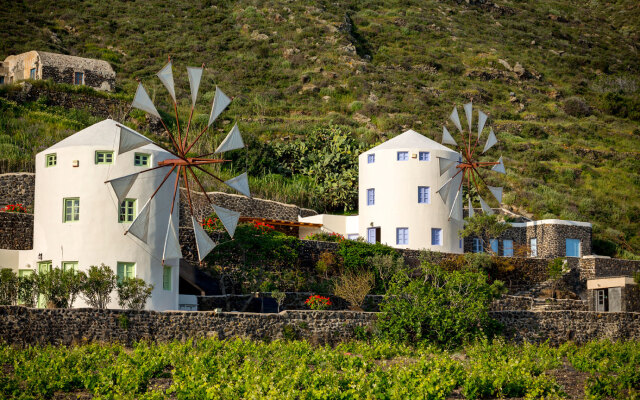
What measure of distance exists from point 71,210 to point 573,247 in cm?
2746

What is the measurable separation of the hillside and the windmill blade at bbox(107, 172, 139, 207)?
51.4 feet

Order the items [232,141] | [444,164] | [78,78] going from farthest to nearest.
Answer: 1. [78,78]
2. [444,164]
3. [232,141]

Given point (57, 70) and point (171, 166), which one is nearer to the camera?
point (171, 166)

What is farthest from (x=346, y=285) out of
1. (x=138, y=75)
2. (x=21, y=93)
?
(x=138, y=75)

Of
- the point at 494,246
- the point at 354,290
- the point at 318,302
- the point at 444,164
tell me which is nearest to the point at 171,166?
the point at 318,302

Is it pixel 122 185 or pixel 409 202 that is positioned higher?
pixel 409 202

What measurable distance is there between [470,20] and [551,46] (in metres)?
10.1

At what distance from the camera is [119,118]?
57.2 meters

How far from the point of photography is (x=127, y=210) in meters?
33.8

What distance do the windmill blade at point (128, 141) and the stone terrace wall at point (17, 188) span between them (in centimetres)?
Answer: 967

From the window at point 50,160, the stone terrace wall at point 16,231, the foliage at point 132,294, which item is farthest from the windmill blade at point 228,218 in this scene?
the stone terrace wall at point 16,231

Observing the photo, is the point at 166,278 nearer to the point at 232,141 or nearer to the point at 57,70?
the point at 232,141

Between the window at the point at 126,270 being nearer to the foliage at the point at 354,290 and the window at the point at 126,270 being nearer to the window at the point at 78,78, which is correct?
the foliage at the point at 354,290

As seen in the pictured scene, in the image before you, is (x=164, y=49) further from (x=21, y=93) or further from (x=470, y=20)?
(x=470, y=20)
